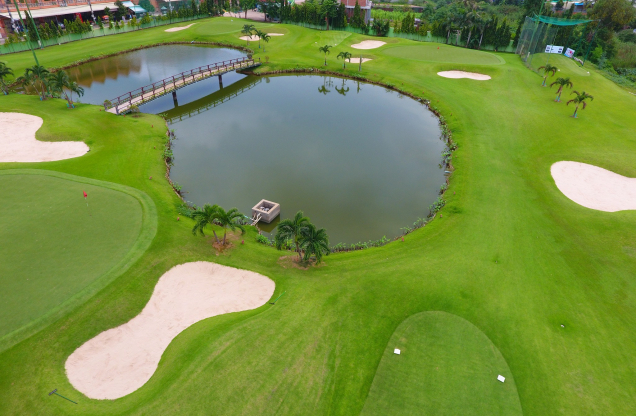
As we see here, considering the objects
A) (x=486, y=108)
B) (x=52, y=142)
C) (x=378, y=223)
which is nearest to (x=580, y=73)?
(x=486, y=108)

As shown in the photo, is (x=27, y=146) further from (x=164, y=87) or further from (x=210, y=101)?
(x=210, y=101)

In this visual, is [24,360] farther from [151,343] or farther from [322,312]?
[322,312]

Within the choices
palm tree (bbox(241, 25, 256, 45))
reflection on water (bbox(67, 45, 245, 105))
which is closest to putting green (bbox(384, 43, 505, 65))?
palm tree (bbox(241, 25, 256, 45))

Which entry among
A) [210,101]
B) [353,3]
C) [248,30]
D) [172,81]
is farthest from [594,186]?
[353,3]

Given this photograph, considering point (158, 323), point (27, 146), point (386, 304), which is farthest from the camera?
point (27, 146)

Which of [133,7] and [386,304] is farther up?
[133,7]

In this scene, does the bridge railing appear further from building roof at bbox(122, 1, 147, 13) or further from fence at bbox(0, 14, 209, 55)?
building roof at bbox(122, 1, 147, 13)

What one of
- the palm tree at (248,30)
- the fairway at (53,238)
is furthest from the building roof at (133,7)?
the fairway at (53,238)
